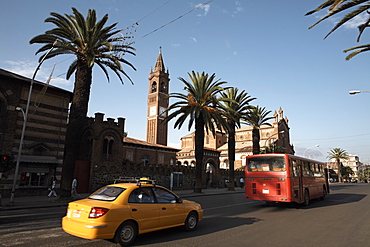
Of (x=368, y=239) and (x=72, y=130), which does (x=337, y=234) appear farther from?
(x=72, y=130)

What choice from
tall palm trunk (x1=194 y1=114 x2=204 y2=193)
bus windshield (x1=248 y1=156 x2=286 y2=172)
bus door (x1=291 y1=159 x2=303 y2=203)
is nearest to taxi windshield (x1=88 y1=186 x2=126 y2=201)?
bus windshield (x1=248 y1=156 x2=286 y2=172)

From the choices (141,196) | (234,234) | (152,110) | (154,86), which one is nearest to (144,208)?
(141,196)

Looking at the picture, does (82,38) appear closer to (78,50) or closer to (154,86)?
(78,50)

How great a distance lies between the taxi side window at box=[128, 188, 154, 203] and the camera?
22.3 feet

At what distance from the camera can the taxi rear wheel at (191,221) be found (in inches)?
312

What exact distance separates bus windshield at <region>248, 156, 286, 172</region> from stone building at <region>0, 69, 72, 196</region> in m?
16.0

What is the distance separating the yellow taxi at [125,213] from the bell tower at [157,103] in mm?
57361

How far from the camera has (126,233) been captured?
20.9 ft

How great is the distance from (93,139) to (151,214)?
22.1 meters

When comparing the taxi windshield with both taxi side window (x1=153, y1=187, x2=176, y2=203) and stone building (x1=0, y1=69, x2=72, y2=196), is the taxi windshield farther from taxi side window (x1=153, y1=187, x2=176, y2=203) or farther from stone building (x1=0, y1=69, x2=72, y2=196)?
stone building (x1=0, y1=69, x2=72, y2=196)

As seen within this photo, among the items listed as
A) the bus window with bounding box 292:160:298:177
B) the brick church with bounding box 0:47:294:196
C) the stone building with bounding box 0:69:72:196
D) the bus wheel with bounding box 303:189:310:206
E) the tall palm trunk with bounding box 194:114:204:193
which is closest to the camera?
the bus window with bounding box 292:160:298:177

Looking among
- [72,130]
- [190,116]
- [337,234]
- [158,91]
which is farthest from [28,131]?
[158,91]

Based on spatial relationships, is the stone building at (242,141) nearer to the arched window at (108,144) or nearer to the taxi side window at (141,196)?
the arched window at (108,144)

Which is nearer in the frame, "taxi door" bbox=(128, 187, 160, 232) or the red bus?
"taxi door" bbox=(128, 187, 160, 232)
